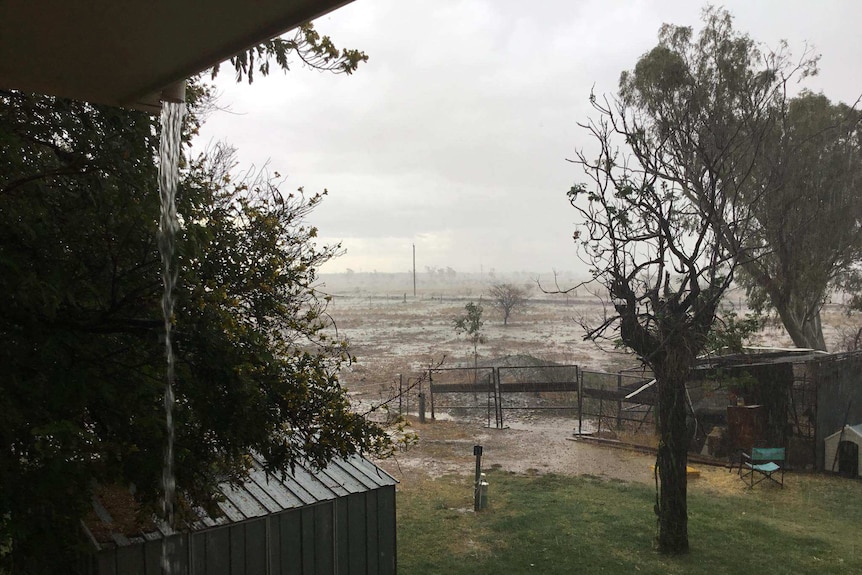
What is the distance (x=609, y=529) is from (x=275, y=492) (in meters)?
6.33

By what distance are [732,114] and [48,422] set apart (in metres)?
21.4

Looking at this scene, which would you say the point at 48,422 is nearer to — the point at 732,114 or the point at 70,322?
the point at 70,322

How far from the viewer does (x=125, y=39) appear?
1.92m

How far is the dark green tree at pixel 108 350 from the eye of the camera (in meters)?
3.50

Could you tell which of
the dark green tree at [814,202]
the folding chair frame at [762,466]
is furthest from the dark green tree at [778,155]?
the folding chair frame at [762,466]

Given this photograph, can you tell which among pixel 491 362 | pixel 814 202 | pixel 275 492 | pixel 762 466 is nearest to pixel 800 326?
pixel 814 202

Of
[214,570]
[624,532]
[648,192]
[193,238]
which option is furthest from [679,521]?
[193,238]

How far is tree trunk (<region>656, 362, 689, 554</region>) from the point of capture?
9.22 meters

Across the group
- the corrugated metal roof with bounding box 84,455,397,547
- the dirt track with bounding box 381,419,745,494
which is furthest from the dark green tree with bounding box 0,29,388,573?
the dirt track with bounding box 381,419,745,494

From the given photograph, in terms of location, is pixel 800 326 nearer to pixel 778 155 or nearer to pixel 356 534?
pixel 778 155

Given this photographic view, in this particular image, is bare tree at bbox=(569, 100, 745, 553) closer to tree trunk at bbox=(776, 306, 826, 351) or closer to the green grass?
the green grass

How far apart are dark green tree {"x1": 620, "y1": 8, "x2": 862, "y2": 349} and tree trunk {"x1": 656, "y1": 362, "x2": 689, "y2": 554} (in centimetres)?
1154

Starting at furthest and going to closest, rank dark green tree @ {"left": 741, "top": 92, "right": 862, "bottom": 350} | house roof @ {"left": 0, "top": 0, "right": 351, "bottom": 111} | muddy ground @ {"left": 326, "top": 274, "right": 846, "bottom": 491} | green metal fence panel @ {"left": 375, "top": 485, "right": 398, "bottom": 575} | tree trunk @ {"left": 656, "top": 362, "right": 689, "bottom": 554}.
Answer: dark green tree @ {"left": 741, "top": 92, "right": 862, "bottom": 350} < muddy ground @ {"left": 326, "top": 274, "right": 846, "bottom": 491} < tree trunk @ {"left": 656, "top": 362, "right": 689, "bottom": 554} < green metal fence panel @ {"left": 375, "top": 485, "right": 398, "bottom": 575} < house roof @ {"left": 0, "top": 0, "right": 351, "bottom": 111}

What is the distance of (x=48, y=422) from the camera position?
3609 mm
